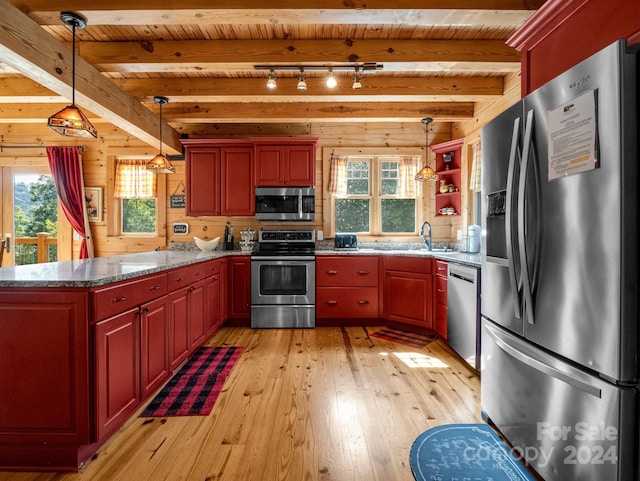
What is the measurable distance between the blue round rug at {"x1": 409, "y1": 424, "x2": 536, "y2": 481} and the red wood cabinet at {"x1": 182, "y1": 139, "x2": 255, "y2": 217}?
3.31 metres

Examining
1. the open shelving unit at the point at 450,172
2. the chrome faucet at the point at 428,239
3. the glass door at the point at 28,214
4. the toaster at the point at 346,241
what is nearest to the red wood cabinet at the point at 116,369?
the toaster at the point at 346,241

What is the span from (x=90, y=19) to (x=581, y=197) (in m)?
3.05

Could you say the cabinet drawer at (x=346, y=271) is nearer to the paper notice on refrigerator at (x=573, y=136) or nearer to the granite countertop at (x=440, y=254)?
the granite countertop at (x=440, y=254)

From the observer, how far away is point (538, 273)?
1.49 metres

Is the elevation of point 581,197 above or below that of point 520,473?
above

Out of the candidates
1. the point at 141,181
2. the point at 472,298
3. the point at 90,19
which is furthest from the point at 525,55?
the point at 141,181

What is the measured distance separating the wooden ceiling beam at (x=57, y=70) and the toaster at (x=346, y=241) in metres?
2.65

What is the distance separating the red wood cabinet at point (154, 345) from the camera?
2101mm

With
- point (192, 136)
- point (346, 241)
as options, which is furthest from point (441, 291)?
point (192, 136)

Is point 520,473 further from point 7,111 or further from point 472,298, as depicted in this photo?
point 7,111

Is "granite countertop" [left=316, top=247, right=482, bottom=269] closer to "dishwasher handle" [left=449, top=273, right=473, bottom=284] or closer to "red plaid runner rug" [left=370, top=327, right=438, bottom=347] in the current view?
"dishwasher handle" [left=449, top=273, right=473, bottom=284]

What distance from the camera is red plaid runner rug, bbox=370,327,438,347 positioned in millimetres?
3528

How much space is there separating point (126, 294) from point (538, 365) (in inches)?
84.0

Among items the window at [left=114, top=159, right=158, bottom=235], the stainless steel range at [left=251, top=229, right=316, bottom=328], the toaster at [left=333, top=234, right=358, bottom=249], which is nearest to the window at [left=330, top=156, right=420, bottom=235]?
the toaster at [left=333, top=234, right=358, bottom=249]
